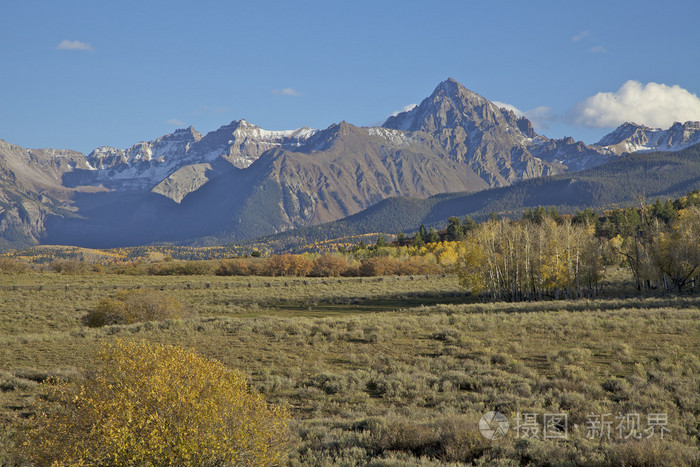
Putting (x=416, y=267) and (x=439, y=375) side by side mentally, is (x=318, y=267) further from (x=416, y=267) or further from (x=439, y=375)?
(x=439, y=375)

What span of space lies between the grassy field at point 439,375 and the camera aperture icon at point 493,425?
236mm

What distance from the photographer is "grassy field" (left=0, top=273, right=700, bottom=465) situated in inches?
379

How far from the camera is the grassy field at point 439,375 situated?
31.6 feet

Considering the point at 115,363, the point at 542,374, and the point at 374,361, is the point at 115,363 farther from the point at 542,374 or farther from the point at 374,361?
the point at 542,374

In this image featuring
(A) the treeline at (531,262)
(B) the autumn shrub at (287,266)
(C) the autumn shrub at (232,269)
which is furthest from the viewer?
(B) the autumn shrub at (287,266)

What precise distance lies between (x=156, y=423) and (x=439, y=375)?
1102cm

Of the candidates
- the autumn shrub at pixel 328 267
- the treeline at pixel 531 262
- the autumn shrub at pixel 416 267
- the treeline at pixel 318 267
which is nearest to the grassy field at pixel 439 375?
the treeline at pixel 531 262

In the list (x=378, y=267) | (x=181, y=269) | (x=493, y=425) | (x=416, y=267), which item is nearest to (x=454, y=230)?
(x=416, y=267)

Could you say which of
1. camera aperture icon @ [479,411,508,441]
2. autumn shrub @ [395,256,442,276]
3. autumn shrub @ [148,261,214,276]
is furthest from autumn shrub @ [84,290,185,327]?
autumn shrub @ [395,256,442,276]

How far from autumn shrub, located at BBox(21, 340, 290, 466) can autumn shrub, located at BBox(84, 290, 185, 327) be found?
25.1 metres

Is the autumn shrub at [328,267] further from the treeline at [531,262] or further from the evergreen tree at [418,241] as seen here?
the evergreen tree at [418,241]

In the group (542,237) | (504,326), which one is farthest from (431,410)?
(542,237)

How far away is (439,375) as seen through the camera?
1638 centimetres

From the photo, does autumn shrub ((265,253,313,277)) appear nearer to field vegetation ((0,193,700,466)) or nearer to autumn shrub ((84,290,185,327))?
field vegetation ((0,193,700,466))
